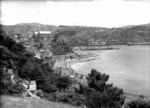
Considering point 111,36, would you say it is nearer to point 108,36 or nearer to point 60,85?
point 108,36

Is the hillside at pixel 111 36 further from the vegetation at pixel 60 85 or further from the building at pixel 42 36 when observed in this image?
the vegetation at pixel 60 85

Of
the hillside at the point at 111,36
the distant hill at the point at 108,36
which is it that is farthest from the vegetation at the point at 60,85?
the hillside at the point at 111,36

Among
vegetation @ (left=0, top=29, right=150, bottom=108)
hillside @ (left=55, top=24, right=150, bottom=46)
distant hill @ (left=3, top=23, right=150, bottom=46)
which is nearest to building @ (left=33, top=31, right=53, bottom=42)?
distant hill @ (left=3, top=23, right=150, bottom=46)

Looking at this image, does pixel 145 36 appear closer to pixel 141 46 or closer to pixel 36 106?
pixel 141 46

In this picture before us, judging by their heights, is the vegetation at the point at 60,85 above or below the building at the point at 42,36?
below

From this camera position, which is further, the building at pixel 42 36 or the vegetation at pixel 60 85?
the building at pixel 42 36

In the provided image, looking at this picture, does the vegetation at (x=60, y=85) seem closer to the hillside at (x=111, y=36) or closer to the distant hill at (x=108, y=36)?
the distant hill at (x=108, y=36)

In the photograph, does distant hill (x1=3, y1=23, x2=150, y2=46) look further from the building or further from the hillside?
the building

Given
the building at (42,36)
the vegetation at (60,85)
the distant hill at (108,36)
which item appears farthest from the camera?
the distant hill at (108,36)

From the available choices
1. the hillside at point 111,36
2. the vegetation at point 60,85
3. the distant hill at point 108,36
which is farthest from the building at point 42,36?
the vegetation at point 60,85

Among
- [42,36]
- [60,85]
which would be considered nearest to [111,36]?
[42,36]

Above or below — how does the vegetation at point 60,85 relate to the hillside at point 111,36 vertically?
below

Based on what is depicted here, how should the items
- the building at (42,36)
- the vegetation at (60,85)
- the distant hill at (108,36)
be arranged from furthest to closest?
the distant hill at (108,36) < the building at (42,36) < the vegetation at (60,85)
